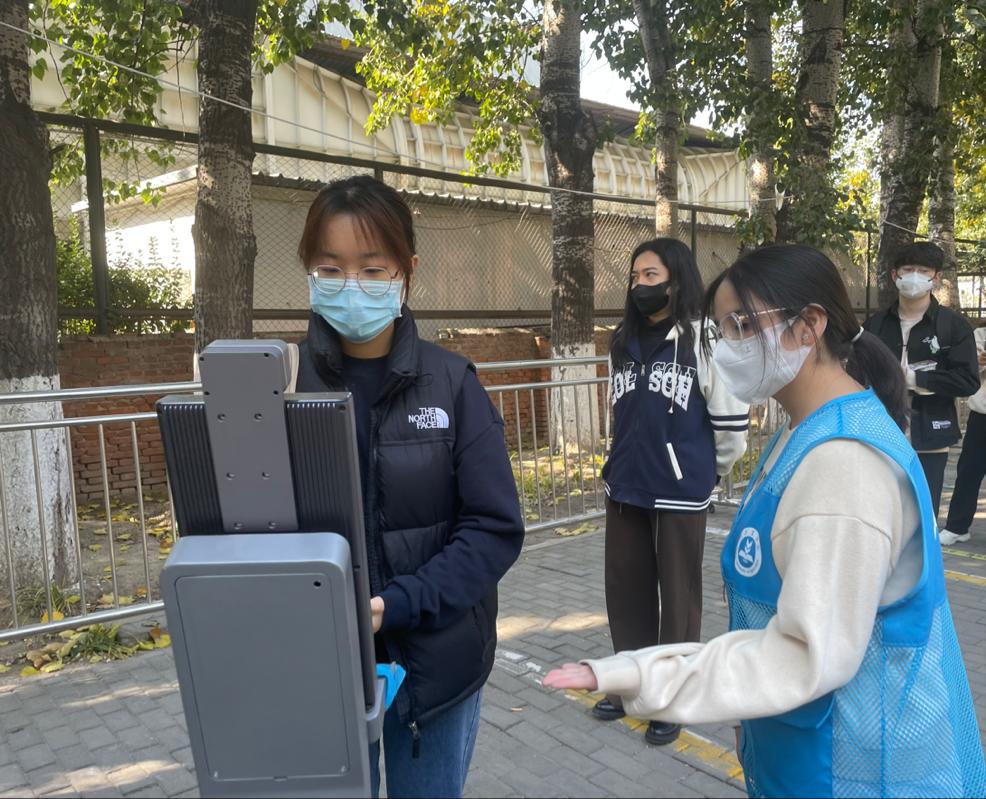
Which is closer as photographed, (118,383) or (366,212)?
(366,212)

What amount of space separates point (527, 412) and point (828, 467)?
546cm

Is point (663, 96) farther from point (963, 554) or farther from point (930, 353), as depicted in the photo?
point (963, 554)

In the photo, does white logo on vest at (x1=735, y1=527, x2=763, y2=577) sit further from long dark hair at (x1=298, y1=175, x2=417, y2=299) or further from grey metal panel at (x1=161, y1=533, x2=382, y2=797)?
long dark hair at (x1=298, y1=175, x2=417, y2=299)

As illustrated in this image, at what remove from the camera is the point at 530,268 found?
427 inches

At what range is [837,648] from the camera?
A: 125 centimetres

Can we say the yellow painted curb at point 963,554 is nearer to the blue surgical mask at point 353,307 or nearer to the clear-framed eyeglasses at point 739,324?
the clear-framed eyeglasses at point 739,324

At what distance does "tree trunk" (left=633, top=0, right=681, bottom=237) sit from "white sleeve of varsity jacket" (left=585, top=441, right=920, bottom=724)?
8.04 metres

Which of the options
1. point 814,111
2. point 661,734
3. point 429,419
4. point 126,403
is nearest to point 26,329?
point 126,403

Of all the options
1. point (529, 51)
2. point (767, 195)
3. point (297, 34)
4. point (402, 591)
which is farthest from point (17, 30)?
point (529, 51)

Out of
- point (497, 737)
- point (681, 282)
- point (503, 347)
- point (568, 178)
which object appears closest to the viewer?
point (497, 737)

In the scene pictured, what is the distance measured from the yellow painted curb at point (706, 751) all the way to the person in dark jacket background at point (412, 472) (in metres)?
1.59

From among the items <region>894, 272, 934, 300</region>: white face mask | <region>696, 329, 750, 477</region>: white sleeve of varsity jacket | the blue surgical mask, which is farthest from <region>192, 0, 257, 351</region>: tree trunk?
<region>894, 272, 934, 300</region>: white face mask

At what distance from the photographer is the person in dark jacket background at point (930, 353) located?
200 inches

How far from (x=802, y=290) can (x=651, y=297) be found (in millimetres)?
1928
